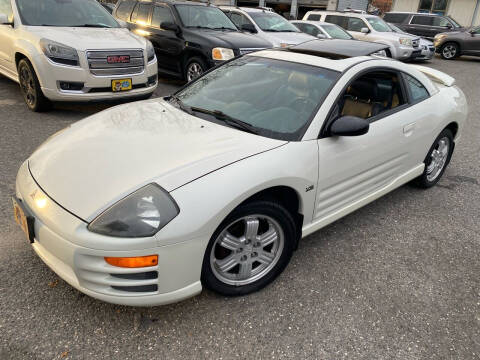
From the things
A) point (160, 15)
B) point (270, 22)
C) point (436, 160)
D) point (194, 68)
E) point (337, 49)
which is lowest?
point (436, 160)

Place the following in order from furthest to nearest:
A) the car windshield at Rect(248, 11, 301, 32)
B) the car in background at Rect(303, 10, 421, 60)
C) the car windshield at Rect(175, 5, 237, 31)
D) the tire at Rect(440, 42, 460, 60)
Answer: the tire at Rect(440, 42, 460, 60)
the car in background at Rect(303, 10, 421, 60)
the car windshield at Rect(248, 11, 301, 32)
the car windshield at Rect(175, 5, 237, 31)

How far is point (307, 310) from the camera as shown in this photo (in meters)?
2.31

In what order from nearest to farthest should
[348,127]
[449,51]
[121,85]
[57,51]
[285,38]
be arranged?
1. [348,127]
2. [57,51]
3. [121,85]
4. [285,38]
5. [449,51]

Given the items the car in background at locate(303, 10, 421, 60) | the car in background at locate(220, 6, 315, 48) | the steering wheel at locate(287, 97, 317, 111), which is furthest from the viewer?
the car in background at locate(303, 10, 421, 60)

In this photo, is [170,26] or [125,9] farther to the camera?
[125,9]

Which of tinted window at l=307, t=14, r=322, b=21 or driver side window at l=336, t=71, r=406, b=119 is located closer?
driver side window at l=336, t=71, r=406, b=119

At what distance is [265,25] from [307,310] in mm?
8710

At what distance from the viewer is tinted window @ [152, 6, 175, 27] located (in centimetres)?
774

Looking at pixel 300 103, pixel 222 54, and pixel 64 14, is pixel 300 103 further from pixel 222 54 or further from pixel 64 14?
pixel 64 14

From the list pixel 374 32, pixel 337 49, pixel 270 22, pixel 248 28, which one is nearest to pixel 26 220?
pixel 337 49

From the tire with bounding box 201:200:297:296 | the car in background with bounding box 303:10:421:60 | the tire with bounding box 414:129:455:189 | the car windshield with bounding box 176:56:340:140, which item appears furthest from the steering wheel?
the car in background with bounding box 303:10:421:60

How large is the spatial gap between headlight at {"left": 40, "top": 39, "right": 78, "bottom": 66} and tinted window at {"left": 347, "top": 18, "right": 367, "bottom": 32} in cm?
1084

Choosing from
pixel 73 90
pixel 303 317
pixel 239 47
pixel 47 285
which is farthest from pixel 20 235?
pixel 239 47

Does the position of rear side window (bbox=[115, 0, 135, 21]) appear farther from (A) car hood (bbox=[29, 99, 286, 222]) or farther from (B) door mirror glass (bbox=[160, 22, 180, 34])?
(A) car hood (bbox=[29, 99, 286, 222])
